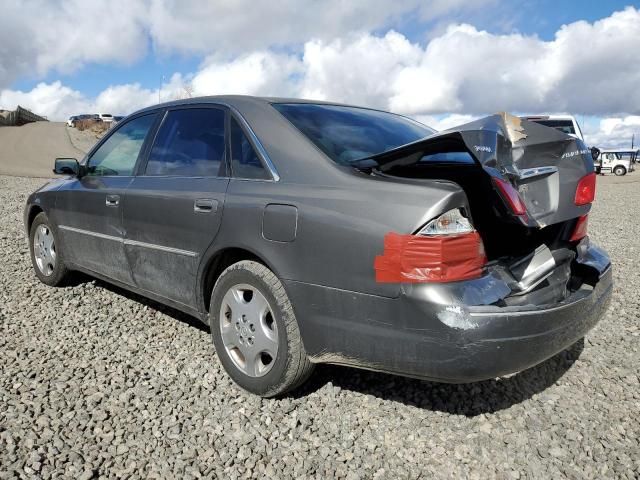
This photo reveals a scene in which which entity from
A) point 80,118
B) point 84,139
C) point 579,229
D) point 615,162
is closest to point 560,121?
point 579,229

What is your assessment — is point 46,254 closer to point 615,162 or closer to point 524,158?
point 524,158

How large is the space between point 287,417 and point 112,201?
6.58ft

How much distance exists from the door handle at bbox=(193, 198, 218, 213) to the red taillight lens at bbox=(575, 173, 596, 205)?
183 cm

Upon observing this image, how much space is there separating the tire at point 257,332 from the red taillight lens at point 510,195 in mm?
1088

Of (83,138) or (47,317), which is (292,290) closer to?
(47,317)

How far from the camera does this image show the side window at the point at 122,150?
3.74m

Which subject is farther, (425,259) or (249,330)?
(249,330)

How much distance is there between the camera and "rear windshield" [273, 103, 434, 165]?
8.88 feet

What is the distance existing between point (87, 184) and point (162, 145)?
961 mm

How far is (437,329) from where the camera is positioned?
2.12 meters

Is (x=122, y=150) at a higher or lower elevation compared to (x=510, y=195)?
higher

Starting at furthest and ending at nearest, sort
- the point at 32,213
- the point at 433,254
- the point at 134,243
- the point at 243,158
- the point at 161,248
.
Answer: the point at 32,213 < the point at 134,243 < the point at 161,248 < the point at 243,158 < the point at 433,254

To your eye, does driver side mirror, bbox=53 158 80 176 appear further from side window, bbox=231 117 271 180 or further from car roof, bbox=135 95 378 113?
side window, bbox=231 117 271 180

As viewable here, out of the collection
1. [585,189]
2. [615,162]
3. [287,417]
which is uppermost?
[585,189]
